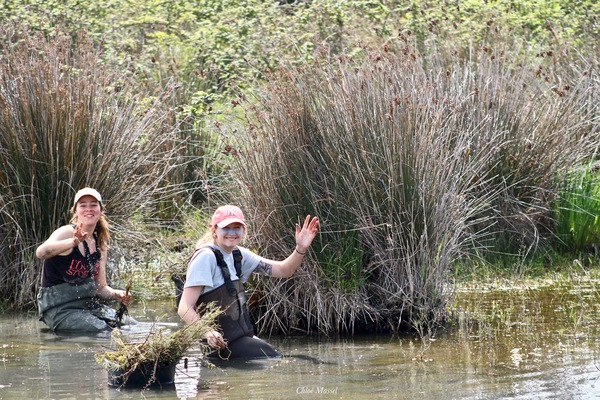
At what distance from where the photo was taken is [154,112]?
31.4 ft

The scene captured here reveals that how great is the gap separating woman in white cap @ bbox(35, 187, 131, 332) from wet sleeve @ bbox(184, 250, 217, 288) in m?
0.99

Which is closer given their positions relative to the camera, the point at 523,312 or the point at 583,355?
the point at 583,355

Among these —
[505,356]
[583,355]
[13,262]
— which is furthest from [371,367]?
[13,262]

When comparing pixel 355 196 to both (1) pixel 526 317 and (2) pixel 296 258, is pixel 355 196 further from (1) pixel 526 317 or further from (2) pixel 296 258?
(1) pixel 526 317

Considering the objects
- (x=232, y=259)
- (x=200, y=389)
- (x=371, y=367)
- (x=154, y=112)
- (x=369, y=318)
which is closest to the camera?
(x=200, y=389)

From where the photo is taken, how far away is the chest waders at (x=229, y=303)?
22.4 feet

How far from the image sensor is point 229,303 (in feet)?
22.4

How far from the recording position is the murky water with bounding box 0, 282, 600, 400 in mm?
5859

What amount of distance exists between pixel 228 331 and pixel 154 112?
10.9 ft

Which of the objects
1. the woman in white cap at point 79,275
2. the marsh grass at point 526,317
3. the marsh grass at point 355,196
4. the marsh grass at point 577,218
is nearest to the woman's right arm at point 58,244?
the woman in white cap at point 79,275

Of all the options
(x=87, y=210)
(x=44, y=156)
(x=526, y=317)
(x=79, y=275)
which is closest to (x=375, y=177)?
(x=526, y=317)

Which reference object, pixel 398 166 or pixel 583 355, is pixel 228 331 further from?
pixel 583 355

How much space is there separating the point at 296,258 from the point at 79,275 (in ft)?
5.98

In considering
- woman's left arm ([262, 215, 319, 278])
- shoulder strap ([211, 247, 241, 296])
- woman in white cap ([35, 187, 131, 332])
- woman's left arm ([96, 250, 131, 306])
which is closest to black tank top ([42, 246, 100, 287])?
woman in white cap ([35, 187, 131, 332])
